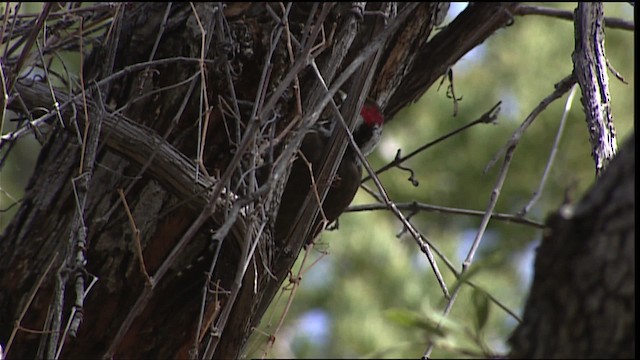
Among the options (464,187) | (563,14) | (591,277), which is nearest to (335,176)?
(563,14)

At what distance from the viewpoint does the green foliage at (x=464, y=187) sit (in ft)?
13.7

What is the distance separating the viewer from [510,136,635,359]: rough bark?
25.5 inches

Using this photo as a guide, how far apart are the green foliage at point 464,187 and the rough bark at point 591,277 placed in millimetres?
3101

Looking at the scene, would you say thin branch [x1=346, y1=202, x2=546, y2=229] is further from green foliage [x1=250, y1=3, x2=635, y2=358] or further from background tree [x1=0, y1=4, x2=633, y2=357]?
green foliage [x1=250, y1=3, x2=635, y2=358]

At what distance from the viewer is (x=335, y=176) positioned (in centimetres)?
154

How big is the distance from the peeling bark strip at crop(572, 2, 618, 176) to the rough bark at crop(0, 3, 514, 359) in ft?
0.84

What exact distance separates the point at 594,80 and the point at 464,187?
3.73m

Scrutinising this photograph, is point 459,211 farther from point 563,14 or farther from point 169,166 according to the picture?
point 169,166

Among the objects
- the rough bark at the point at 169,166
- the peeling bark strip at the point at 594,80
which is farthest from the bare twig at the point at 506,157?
the rough bark at the point at 169,166

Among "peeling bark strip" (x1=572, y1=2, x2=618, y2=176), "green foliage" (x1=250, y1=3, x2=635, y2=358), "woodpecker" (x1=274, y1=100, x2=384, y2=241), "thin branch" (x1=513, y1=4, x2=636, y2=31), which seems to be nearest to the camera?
"peeling bark strip" (x1=572, y1=2, x2=618, y2=176)

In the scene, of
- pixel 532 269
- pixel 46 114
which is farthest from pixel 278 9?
pixel 532 269

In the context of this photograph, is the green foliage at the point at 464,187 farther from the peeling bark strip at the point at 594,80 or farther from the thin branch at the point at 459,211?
the peeling bark strip at the point at 594,80

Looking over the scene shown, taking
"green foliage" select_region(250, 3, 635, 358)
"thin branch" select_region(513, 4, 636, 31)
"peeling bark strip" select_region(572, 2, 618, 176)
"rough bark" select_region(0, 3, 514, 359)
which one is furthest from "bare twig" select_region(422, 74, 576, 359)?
"green foliage" select_region(250, 3, 635, 358)

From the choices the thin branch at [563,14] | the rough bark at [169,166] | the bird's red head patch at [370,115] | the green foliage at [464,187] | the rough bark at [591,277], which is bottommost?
the rough bark at [591,277]
